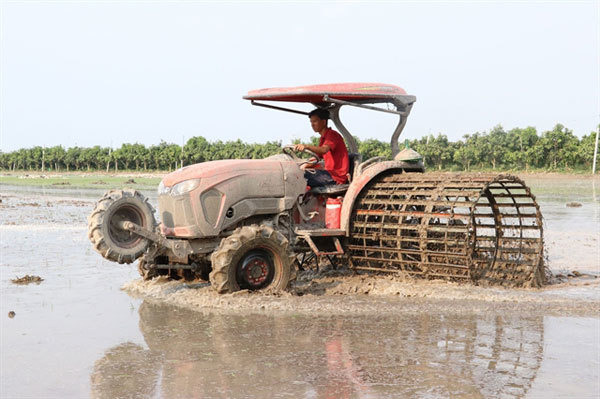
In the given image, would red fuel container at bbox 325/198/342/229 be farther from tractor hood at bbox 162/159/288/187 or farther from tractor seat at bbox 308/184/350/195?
tractor hood at bbox 162/159/288/187

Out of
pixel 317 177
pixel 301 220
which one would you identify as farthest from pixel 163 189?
pixel 317 177

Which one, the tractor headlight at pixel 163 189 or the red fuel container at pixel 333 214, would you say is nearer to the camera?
the tractor headlight at pixel 163 189

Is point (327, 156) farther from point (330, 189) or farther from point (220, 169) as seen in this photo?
point (220, 169)

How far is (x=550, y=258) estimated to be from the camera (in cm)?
1226

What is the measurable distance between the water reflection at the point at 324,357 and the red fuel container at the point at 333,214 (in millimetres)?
2097

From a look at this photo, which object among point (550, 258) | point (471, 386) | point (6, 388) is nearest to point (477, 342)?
point (471, 386)

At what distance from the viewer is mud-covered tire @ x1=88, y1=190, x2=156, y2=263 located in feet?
26.1

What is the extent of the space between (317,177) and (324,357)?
3835 mm

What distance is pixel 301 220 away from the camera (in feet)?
30.4

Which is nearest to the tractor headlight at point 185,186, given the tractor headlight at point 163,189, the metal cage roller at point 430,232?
the tractor headlight at point 163,189

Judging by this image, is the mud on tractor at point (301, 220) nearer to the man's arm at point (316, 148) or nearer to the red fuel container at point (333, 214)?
the red fuel container at point (333, 214)

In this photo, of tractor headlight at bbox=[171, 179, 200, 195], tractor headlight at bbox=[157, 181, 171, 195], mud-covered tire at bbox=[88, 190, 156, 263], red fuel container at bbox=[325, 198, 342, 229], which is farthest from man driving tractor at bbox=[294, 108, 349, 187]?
mud-covered tire at bbox=[88, 190, 156, 263]

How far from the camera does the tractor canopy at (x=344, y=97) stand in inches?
353

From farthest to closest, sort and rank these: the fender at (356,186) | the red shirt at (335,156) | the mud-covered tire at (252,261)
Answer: the red shirt at (335,156) < the fender at (356,186) < the mud-covered tire at (252,261)
